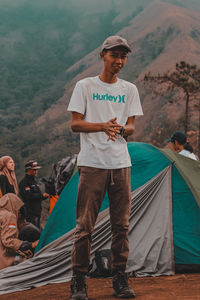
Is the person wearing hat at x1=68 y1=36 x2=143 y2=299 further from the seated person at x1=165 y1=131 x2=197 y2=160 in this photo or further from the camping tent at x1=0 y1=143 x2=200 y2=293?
the seated person at x1=165 y1=131 x2=197 y2=160

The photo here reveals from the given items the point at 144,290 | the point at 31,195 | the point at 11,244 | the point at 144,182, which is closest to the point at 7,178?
the point at 31,195

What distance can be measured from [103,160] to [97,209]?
1.41ft

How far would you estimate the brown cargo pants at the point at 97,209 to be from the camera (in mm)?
3439

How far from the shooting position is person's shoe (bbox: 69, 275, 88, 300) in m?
3.39

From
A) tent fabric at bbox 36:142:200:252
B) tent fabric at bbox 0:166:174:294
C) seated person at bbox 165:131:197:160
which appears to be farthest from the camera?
seated person at bbox 165:131:197:160

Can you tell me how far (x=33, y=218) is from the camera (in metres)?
7.12

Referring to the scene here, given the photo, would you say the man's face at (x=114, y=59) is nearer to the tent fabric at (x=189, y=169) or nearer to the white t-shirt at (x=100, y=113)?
the white t-shirt at (x=100, y=113)

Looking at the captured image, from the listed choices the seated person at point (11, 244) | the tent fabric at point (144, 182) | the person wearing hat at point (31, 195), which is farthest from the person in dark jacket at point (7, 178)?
the tent fabric at point (144, 182)

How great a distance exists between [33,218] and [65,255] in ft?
7.69

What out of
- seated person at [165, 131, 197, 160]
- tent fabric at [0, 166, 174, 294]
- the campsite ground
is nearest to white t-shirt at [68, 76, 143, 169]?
the campsite ground

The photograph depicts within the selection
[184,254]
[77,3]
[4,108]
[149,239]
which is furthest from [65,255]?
[77,3]

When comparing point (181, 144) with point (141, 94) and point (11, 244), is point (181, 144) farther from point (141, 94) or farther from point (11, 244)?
point (141, 94)

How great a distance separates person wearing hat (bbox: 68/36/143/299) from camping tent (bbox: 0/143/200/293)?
132 cm

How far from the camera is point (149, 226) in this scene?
5.01 metres
